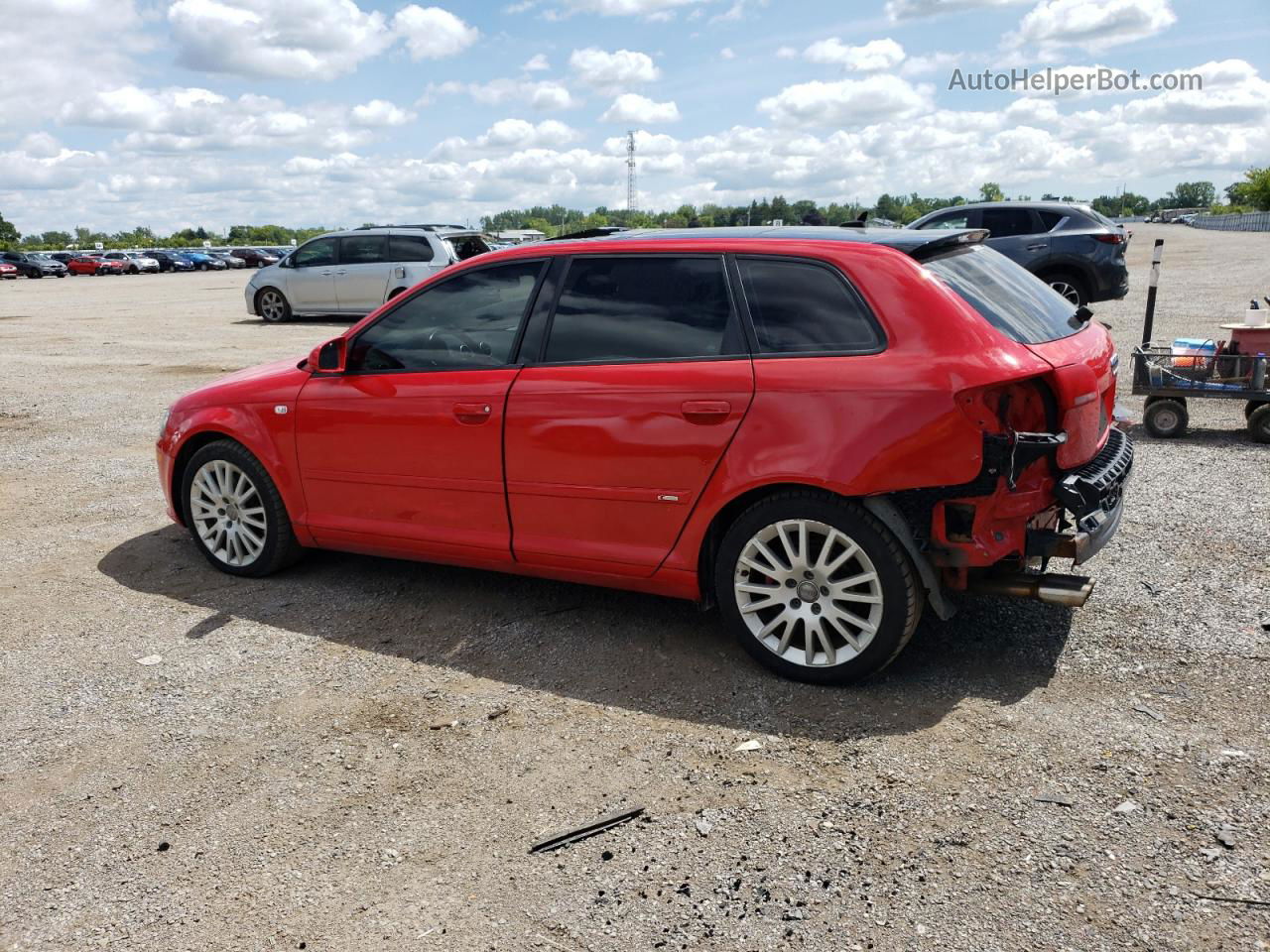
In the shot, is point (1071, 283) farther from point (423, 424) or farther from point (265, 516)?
point (265, 516)

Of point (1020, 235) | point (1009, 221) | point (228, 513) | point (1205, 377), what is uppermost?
point (1009, 221)

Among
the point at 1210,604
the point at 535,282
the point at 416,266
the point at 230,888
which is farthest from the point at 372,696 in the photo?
the point at 416,266

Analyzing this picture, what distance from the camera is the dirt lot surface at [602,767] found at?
294 cm

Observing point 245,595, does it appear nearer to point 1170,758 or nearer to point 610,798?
point 610,798

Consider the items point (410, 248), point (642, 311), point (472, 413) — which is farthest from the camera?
point (410, 248)

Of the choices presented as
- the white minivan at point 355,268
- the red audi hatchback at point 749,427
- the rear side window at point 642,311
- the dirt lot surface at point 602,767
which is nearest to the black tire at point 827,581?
the red audi hatchback at point 749,427

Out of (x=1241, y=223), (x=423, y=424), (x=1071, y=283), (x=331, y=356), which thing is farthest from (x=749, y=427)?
(x=1241, y=223)

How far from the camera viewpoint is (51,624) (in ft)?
16.9

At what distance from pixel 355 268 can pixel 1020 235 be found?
11.5 metres

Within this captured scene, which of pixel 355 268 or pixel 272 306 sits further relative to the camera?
pixel 272 306

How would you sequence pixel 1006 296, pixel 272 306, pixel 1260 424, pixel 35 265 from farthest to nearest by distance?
1. pixel 35 265
2. pixel 272 306
3. pixel 1260 424
4. pixel 1006 296

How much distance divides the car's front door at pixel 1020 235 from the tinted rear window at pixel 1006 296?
12035 mm

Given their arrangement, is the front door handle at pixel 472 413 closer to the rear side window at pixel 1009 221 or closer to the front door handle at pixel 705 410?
the front door handle at pixel 705 410

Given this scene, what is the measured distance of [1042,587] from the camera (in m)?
4.15
